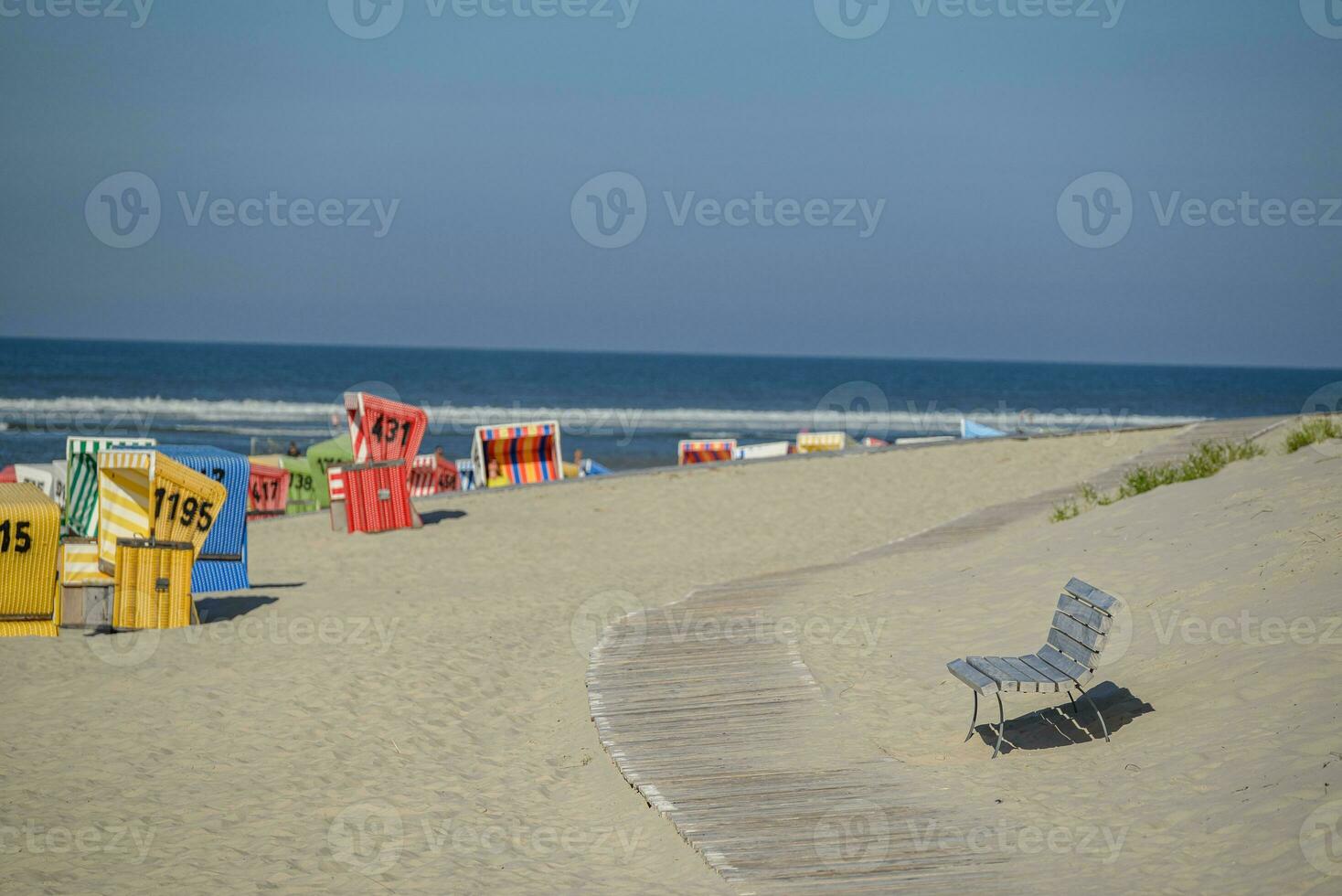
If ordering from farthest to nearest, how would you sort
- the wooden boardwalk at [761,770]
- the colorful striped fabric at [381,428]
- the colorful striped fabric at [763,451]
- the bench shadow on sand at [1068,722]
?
the colorful striped fabric at [763,451], the colorful striped fabric at [381,428], the bench shadow on sand at [1068,722], the wooden boardwalk at [761,770]

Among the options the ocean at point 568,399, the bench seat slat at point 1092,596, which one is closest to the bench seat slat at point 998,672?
the bench seat slat at point 1092,596

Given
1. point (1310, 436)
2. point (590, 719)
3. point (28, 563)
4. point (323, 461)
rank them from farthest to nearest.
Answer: point (323, 461) → point (1310, 436) → point (28, 563) → point (590, 719)

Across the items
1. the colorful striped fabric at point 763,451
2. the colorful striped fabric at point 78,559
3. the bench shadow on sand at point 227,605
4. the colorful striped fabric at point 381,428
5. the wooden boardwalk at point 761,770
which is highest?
the colorful striped fabric at point 763,451

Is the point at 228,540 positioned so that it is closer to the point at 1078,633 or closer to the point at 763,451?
the point at 1078,633

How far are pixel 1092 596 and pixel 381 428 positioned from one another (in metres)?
11.0

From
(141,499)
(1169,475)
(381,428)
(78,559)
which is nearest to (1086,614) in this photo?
(1169,475)

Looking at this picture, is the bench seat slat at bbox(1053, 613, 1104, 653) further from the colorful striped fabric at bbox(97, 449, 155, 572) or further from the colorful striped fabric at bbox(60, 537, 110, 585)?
the colorful striped fabric at bbox(60, 537, 110, 585)

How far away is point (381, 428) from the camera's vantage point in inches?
619

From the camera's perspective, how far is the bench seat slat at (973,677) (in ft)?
20.2

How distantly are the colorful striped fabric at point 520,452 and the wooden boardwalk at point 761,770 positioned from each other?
1166cm

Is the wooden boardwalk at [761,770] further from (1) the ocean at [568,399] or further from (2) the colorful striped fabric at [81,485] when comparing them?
(1) the ocean at [568,399]

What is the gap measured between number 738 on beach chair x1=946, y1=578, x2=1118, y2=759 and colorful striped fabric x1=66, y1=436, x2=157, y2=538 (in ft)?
34.4

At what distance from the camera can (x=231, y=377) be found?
3073 inches

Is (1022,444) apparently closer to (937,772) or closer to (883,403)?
(937,772)
